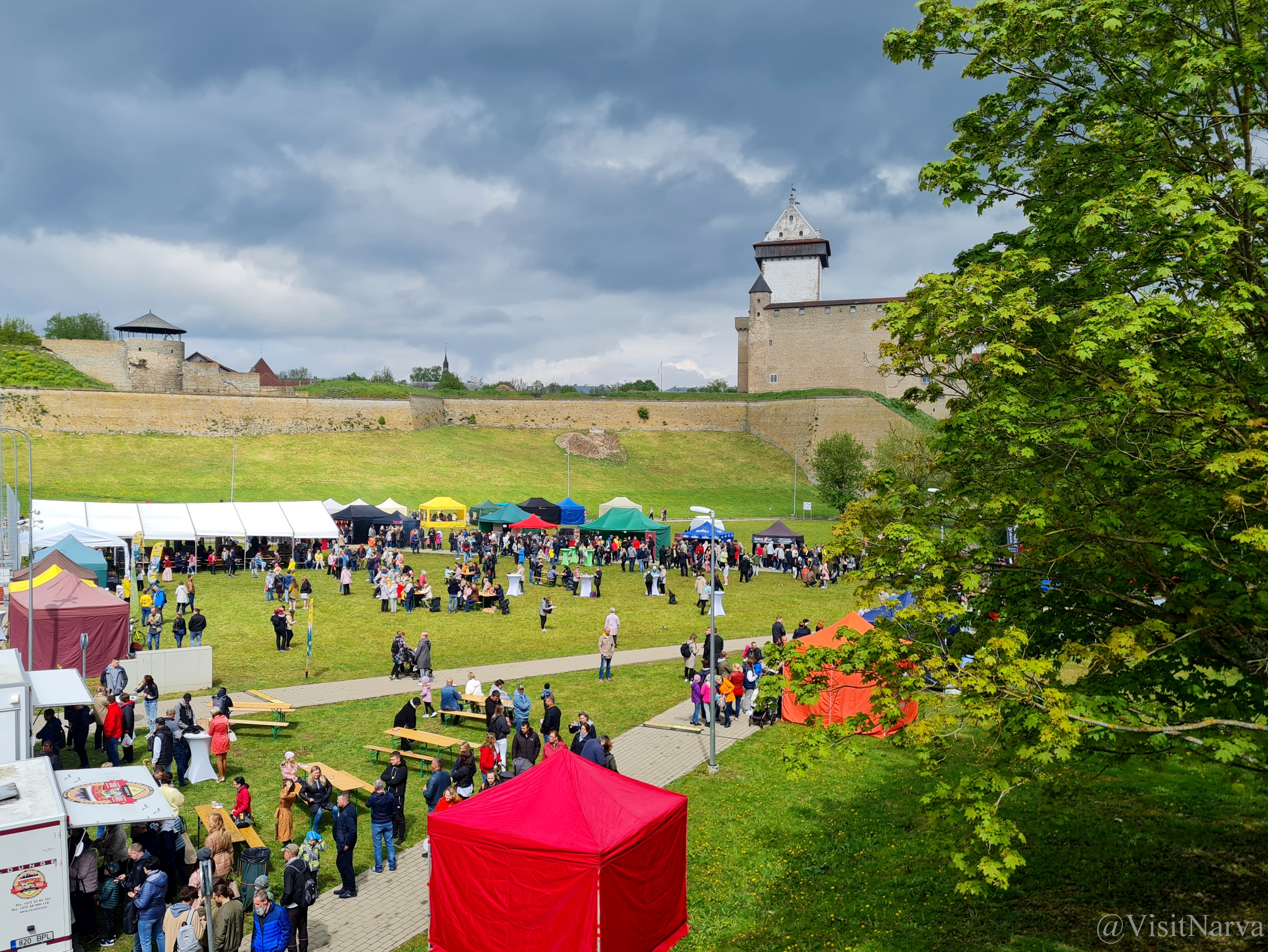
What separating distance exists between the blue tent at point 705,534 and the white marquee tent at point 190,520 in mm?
15029

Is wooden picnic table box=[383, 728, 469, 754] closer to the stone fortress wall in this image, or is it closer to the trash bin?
the trash bin

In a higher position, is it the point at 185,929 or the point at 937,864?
the point at 185,929

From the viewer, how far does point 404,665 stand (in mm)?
18844

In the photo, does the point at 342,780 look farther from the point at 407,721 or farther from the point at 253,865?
the point at 253,865

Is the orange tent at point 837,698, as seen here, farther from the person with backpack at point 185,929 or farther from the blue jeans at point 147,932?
the blue jeans at point 147,932

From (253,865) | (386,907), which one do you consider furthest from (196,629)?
(386,907)

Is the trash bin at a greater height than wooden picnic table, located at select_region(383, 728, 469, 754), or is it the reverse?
the trash bin

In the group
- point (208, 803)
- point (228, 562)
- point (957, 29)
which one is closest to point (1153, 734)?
point (957, 29)

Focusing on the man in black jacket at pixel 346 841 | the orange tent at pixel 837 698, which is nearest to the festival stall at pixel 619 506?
the orange tent at pixel 837 698

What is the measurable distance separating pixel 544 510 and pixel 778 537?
11752 millimetres

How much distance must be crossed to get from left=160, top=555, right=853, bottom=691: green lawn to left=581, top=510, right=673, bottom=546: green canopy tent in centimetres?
454

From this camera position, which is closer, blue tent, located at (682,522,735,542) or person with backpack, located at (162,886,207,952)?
person with backpack, located at (162,886,207,952)

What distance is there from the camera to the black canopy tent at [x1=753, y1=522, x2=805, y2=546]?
37.6 metres
